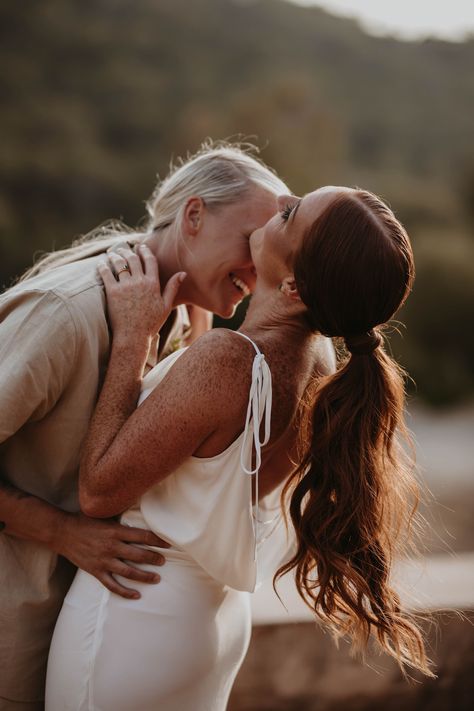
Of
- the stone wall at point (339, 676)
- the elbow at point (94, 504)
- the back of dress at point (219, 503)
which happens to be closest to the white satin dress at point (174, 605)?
the back of dress at point (219, 503)

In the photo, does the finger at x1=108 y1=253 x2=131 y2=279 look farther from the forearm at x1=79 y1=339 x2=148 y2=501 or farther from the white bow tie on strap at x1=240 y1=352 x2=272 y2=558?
the white bow tie on strap at x1=240 y1=352 x2=272 y2=558

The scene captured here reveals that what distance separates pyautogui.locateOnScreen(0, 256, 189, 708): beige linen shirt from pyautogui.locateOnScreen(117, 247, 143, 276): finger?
88 mm

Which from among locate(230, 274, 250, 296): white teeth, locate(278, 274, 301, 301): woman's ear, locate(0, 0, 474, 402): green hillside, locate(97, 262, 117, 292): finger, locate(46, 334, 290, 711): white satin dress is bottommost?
locate(0, 0, 474, 402): green hillside

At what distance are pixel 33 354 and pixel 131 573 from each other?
2.05 ft

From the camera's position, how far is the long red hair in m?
1.93

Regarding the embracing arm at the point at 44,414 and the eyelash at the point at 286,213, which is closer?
the embracing arm at the point at 44,414

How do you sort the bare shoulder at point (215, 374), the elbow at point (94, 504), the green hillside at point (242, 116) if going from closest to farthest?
1. the bare shoulder at point (215, 374)
2. the elbow at point (94, 504)
3. the green hillside at point (242, 116)

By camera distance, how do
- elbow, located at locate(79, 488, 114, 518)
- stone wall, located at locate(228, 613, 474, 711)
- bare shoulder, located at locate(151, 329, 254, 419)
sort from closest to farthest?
1. bare shoulder, located at locate(151, 329, 254, 419)
2. elbow, located at locate(79, 488, 114, 518)
3. stone wall, located at locate(228, 613, 474, 711)

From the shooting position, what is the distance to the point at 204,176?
2477 mm

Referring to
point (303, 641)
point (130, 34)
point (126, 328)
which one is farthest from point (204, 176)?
point (130, 34)

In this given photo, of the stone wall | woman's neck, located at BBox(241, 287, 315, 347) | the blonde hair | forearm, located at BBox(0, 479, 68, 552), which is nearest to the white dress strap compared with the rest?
woman's neck, located at BBox(241, 287, 315, 347)

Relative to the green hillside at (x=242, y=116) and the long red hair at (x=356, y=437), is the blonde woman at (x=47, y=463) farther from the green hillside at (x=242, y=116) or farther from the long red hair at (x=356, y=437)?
the green hillside at (x=242, y=116)

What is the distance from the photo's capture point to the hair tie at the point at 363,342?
2057mm

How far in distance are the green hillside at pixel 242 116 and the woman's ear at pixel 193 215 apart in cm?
1575
